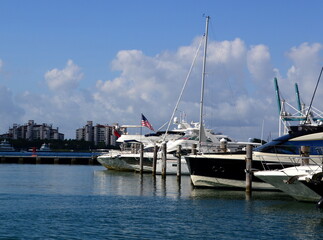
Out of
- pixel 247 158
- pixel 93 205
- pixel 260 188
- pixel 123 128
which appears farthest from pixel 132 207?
pixel 123 128

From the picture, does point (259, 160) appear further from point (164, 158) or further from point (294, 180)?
point (164, 158)

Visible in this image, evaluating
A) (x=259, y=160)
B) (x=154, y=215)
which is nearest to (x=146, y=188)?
(x=259, y=160)

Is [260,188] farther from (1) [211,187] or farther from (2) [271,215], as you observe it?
(2) [271,215]

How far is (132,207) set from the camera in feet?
87.3

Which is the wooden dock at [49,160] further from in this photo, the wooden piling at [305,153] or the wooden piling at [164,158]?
the wooden piling at [305,153]

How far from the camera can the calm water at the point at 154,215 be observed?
19.9 meters

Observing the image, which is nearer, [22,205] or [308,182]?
[308,182]

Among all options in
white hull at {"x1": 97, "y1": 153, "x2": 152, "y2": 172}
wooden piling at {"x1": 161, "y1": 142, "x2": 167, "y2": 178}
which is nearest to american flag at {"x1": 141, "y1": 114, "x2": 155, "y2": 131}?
white hull at {"x1": 97, "y1": 153, "x2": 152, "y2": 172}

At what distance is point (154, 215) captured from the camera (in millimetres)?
23984

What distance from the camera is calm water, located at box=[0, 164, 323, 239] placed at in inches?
784

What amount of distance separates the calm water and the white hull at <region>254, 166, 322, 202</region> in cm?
50

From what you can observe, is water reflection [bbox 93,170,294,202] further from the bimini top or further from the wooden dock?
the wooden dock

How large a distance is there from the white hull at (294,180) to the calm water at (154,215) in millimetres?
504

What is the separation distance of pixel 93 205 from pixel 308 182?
9862mm
